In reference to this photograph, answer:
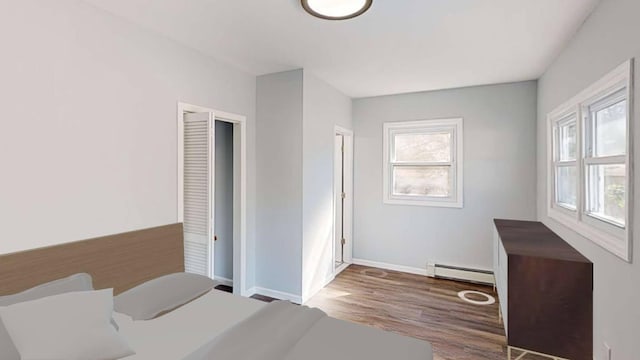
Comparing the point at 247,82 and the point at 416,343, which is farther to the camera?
the point at 247,82

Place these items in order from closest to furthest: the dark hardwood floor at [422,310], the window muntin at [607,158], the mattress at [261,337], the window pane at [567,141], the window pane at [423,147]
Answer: the mattress at [261,337] → the window muntin at [607,158] → the dark hardwood floor at [422,310] → the window pane at [567,141] → the window pane at [423,147]

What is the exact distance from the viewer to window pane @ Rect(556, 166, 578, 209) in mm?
2635

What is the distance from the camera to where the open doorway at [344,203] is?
461 cm

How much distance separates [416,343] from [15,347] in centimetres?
177

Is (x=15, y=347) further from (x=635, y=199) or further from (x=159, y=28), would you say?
(x=635, y=199)

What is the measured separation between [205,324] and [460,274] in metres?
3.37

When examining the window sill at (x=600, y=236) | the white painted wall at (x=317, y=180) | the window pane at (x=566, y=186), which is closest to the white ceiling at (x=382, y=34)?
the white painted wall at (x=317, y=180)

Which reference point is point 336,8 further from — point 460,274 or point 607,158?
point 460,274

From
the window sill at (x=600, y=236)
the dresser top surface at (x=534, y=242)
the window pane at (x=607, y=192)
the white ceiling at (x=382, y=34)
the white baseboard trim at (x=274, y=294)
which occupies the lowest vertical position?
the white baseboard trim at (x=274, y=294)

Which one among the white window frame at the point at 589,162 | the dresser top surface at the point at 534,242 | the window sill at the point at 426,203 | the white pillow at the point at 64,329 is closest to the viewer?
the white pillow at the point at 64,329

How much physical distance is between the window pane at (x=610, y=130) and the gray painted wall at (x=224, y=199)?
11.4 ft

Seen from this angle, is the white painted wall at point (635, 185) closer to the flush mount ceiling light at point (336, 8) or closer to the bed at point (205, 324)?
the bed at point (205, 324)

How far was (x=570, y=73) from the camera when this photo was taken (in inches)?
99.0

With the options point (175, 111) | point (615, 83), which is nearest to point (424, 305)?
point (615, 83)
